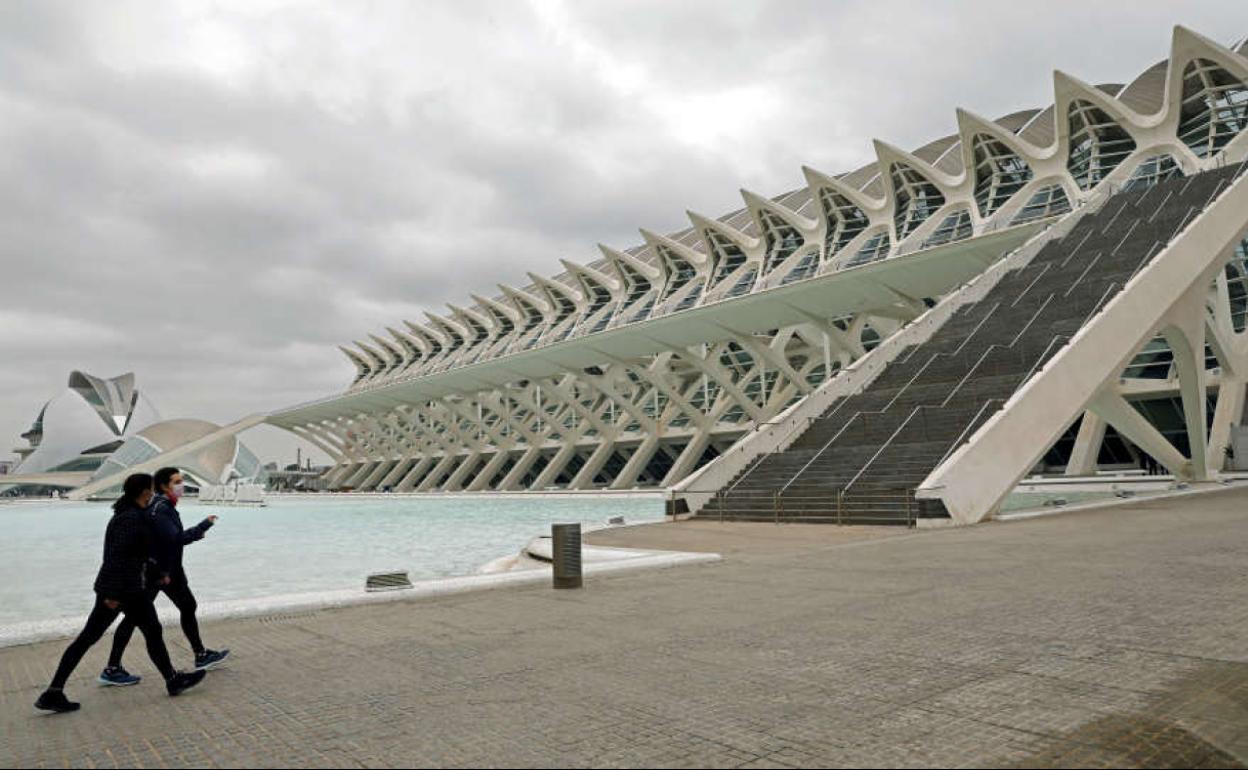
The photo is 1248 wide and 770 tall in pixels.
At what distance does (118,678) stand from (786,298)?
26296 millimetres

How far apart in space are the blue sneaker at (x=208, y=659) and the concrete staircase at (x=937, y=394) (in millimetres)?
9906

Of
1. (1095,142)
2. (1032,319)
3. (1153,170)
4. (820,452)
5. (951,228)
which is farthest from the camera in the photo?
(951,228)

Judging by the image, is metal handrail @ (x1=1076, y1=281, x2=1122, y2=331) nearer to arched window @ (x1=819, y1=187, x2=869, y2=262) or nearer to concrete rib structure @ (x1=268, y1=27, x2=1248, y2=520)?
concrete rib structure @ (x1=268, y1=27, x2=1248, y2=520)

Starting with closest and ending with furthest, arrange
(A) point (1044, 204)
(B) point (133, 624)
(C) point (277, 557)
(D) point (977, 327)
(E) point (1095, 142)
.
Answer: (B) point (133, 624) < (C) point (277, 557) < (D) point (977, 327) < (E) point (1095, 142) < (A) point (1044, 204)

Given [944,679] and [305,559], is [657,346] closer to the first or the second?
[305,559]

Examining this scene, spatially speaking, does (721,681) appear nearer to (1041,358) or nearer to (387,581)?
(387,581)

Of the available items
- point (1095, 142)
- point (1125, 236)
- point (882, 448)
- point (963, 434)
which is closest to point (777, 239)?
point (1095, 142)

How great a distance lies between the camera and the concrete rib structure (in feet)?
92.6

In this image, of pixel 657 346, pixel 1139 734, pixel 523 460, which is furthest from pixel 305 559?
pixel 523 460

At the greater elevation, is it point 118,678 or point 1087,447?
point 1087,447

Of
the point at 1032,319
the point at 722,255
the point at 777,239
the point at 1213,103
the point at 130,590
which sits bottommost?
the point at 130,590

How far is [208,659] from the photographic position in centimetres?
430

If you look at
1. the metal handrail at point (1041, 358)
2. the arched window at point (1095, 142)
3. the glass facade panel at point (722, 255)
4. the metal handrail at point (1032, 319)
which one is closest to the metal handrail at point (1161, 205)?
the metal handrail at point (1032, 319)

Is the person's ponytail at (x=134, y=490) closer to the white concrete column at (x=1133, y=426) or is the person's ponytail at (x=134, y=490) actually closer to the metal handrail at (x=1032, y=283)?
the white concrete column at (x=1133, y=426)
